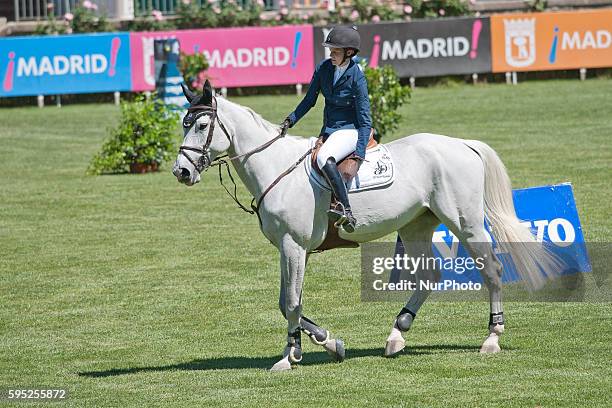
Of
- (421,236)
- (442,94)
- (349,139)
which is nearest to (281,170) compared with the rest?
(349,139)

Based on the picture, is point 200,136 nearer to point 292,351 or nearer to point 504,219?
point 292,351

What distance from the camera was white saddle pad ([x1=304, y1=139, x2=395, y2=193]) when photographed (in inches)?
389

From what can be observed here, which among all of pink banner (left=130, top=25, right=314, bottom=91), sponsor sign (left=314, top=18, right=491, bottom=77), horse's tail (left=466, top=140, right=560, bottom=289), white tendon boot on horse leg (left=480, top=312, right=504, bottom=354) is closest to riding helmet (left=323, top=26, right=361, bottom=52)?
horse's tail (left=466, top=140, right=560, bottom=289)

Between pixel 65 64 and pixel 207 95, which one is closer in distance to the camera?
pixel 207 95

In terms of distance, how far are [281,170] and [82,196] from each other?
34.7 ft

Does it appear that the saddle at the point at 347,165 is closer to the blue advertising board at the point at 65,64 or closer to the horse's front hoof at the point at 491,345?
the horse's front hoof at the point at 491,345

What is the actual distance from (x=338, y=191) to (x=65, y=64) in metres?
22.9

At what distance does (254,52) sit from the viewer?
3166 centimetres

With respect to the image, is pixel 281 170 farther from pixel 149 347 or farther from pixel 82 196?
pixel 82 196

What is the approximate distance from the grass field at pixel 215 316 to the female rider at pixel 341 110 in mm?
1463

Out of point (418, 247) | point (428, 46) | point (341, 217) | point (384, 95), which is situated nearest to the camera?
point (341, 217)

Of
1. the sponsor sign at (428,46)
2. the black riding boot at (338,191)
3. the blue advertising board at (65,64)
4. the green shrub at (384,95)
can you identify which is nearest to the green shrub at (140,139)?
the green shrub at (384,95)

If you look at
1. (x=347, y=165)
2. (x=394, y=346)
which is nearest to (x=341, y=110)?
(x=347, y=165)

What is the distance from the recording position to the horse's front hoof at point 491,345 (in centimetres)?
982
